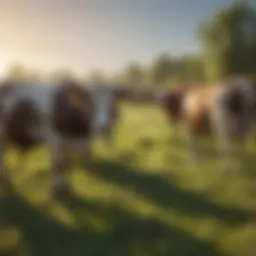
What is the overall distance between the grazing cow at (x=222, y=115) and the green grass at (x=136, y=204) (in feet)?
0.17

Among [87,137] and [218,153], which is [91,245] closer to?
[87,137]

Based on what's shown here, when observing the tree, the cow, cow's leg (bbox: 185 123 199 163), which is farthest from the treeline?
cow's leg (bbox: 185 123 199 163)

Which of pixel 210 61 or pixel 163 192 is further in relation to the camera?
pixel 163 192

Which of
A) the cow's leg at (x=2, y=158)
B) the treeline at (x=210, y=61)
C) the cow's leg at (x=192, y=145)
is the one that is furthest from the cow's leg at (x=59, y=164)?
the cow's leg at (x=192, y=145)

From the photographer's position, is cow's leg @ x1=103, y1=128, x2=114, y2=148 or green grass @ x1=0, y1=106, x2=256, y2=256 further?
cow's leg @ x1=103, y1=128, x2=114, y2=148

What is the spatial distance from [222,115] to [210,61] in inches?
19.2

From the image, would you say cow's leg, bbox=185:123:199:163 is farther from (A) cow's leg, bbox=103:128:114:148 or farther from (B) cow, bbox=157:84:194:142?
(A) cow's leg, bbox=103:128:114:148

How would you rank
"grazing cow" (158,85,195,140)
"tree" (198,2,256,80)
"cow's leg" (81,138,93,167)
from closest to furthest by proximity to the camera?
"tree" (198,2,256,80) < "grazing cow" (158,85,195,140) < "cow's leg" (81,138,93,167)

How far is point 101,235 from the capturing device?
927 millimetres

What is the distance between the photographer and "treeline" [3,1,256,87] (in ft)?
2.41

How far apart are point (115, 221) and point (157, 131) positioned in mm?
401

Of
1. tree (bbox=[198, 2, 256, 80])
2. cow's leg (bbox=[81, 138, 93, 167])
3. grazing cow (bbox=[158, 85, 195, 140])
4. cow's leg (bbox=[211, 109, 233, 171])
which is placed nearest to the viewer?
tree (bbox=[198, 2, 256, 80])

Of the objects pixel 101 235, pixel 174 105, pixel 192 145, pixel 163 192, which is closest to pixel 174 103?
pixel 174 105

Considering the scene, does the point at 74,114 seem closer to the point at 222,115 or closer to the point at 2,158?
the point at 2,158
